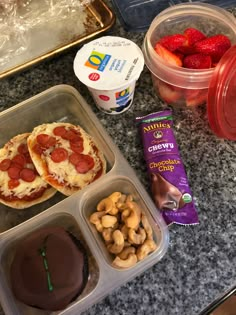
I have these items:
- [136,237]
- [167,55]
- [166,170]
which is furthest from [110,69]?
[136,237]

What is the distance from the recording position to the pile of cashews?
61 centimetres

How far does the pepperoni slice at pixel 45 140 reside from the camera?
734 millimetres

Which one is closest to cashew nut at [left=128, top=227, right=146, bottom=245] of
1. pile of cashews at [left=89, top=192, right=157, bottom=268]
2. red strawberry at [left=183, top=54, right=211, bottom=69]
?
pile of cashews at [left=89, top=192, right=157, bottom=268]

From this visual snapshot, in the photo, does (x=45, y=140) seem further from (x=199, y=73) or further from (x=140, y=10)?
(x=140, y=10)

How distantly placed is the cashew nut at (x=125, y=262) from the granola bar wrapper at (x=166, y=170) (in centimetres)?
11

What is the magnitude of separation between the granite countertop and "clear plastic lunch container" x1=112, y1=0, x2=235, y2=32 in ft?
0.13

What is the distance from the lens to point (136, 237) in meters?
0.62

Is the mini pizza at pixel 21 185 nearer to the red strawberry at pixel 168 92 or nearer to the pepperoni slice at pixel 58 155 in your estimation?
the pepperoni slice at pixel 58 155

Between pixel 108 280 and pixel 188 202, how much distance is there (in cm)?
21

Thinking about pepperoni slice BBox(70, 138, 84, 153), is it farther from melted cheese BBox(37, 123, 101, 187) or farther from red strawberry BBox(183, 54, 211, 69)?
red strawberry BBox(183, 54, 211, 69)

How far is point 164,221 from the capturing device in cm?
66

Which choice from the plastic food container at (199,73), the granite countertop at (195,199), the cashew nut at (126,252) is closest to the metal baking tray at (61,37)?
the granite countertop at (195,199)

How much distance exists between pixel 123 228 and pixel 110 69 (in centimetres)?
31

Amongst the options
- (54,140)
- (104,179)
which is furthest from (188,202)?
(54,140)
